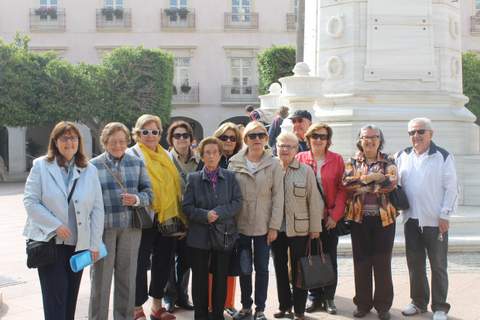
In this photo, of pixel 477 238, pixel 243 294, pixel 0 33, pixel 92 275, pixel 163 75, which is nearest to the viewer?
pixel 92 275

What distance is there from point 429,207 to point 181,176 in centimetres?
223

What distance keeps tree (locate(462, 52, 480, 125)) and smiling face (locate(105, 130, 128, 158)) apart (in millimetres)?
28016

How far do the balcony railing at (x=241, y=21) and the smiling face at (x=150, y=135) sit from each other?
28952 millimetres

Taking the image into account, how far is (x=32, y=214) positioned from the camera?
4000 mm

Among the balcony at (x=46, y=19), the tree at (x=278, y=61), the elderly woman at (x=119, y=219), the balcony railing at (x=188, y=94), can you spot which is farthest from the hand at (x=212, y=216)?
the balcony at (x=46, y=19)

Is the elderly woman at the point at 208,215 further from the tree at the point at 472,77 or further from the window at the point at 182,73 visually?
the window at the point at 182,73

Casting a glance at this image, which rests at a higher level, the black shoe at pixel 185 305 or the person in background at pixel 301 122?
the person in background at pixel 301 122

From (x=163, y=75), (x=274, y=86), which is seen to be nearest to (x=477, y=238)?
(x=274, y=86)

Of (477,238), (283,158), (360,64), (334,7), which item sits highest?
(334,7)

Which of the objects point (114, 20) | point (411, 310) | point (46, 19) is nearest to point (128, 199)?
point (411, 310)

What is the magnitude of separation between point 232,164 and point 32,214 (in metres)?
1.77

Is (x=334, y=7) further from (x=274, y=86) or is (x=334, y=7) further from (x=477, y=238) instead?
(x=274, y=86)

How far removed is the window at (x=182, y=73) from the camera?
33125 mm

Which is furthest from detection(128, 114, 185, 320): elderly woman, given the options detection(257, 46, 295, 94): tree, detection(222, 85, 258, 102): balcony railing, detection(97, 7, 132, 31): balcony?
detection(97, 7, 132, 31): balcony
